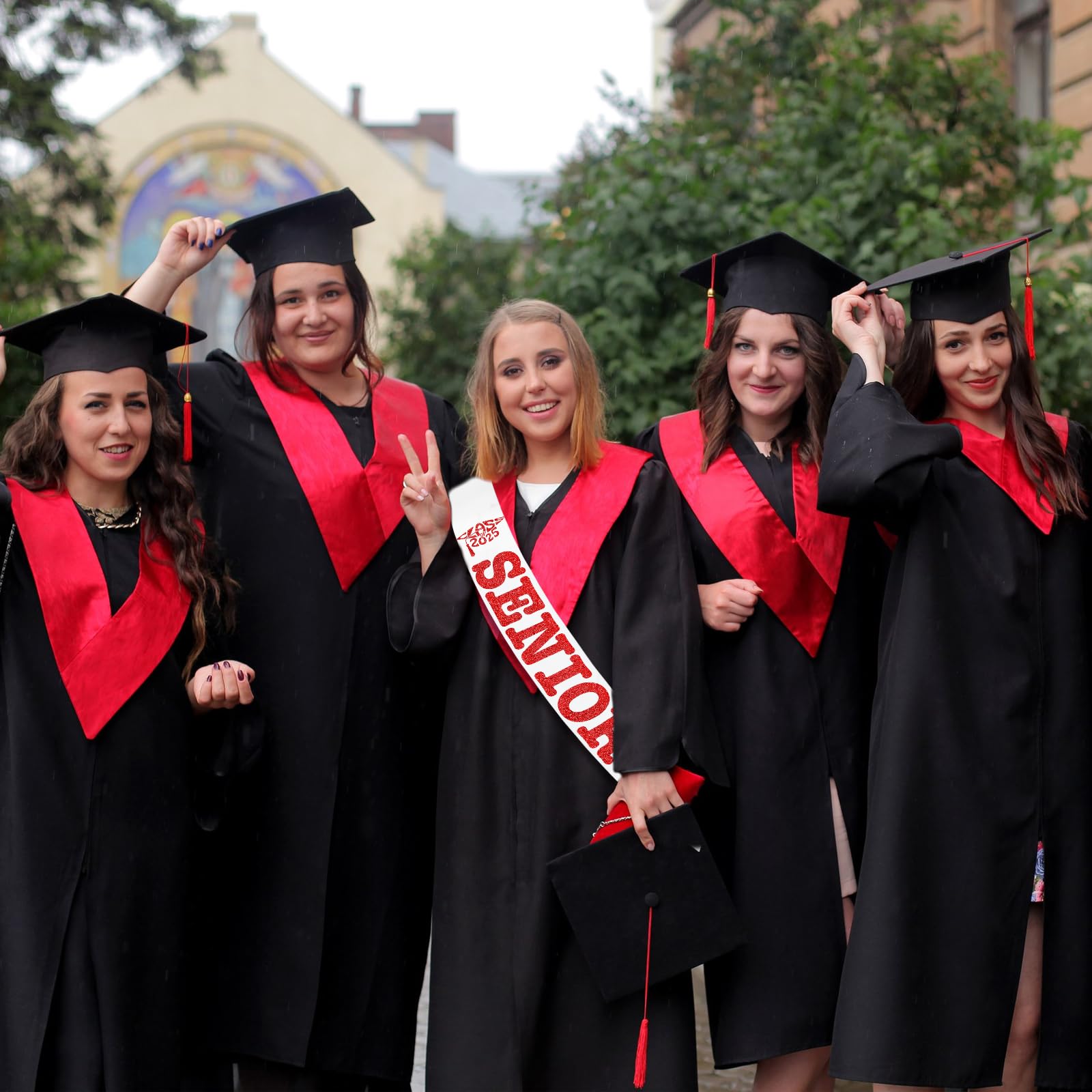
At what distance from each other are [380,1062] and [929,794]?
1611 millimetres

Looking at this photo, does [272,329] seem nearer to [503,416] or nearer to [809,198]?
[503,416]

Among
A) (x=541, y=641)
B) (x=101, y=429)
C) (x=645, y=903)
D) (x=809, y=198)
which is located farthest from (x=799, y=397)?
(x=809, y=198)

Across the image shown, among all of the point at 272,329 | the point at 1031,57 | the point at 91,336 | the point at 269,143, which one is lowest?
the point at 91,336

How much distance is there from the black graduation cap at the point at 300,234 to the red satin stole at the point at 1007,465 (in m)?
1.68

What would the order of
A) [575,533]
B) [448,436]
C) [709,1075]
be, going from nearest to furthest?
[575,533]
[448,436]
[709,1075]

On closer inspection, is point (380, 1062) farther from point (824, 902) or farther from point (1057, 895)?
point (1057, 895)

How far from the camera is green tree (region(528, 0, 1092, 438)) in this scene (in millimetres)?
6598

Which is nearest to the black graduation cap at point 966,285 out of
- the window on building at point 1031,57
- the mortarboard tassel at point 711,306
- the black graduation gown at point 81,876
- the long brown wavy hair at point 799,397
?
the long brown wavy hair at point 799,397

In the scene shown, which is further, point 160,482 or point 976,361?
point 160,482

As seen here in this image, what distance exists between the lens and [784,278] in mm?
4039

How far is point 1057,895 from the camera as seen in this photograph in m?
3.60

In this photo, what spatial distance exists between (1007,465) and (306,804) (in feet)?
6.40

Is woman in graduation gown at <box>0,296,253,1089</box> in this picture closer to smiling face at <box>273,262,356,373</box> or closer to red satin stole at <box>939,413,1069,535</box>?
smiling face at <box>273,262,356,373</box>

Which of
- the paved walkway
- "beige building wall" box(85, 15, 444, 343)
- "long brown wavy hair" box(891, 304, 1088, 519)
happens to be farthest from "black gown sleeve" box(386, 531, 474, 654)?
"beige building wall" box(85, 15, 444, 343)
